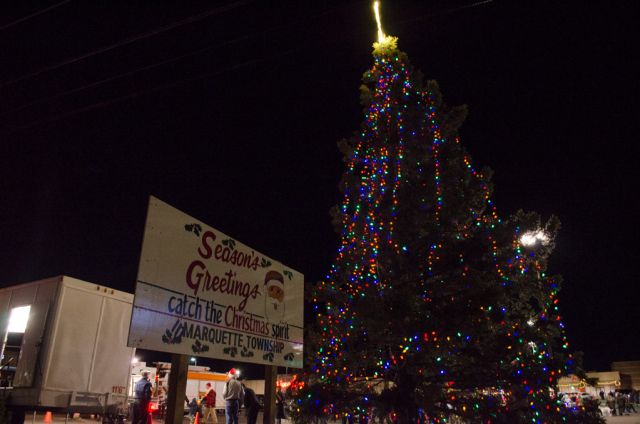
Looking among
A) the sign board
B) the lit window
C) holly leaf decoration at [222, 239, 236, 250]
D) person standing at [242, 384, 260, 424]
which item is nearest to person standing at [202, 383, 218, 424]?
person standing at [242, 384, 260, 424]

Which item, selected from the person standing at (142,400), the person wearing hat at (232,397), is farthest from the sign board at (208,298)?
the person standing at (142,400)

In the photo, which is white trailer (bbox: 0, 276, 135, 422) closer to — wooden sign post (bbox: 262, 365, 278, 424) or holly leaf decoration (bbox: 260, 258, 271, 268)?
wooden sign post (bbox: 262, 365, 278, 424)

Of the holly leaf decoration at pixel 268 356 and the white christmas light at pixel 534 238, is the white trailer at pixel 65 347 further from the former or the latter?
the white christmas light at pixel 534 238

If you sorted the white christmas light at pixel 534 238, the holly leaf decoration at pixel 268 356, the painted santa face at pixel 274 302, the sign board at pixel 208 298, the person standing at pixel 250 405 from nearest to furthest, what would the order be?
the sign board at pixel 208 298, the holly leaf decoration at pixel 268 356, the painted santa face at pixel 274 302, the person standing at pixel 250 405, the white christmas light at pixel 534 238

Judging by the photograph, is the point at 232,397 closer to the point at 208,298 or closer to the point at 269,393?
the point at 269,393

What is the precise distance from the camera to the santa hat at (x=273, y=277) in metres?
5.37

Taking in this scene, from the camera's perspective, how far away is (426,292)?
956 cm

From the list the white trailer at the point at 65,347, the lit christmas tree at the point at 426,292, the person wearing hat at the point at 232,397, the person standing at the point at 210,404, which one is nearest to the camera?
the white trailer at the point at 65,347

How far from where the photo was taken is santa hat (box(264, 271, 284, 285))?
5.37m

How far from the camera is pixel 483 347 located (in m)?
9.13

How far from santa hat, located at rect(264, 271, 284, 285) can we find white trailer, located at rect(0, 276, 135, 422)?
4669mm

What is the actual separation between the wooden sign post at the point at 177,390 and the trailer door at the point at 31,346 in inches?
197

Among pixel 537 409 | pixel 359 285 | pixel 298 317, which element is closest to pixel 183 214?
pixel 298 317

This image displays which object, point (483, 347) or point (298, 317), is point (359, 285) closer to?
point (483, 347)
